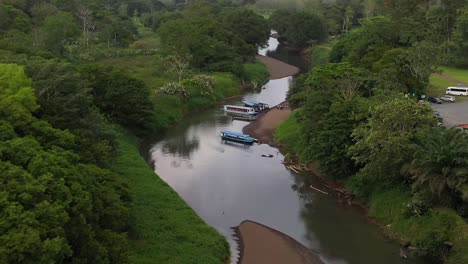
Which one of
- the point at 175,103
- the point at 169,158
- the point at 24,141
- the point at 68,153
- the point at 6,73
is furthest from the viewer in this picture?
the point at 175,103

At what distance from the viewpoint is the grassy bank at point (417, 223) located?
107ft

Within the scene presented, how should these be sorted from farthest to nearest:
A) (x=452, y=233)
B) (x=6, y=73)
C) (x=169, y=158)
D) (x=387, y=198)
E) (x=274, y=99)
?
(x=274, y=99) → (x=169, y=158) → (x=387, y=198) → (x=452, y=233) → (x=6, y=73)

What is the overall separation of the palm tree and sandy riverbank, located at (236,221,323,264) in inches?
370

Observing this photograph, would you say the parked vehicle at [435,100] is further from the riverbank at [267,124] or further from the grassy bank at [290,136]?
the riverbank at [267,124]

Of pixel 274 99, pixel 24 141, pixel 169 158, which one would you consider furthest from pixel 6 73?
pixel 274 99

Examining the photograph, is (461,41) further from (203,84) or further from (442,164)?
(442,164)

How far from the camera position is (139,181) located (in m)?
41.9

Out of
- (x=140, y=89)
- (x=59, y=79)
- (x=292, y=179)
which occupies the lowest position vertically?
(x=292, y=179)

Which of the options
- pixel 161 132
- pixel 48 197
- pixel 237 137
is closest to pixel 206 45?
pixel 161 132

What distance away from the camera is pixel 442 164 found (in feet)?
113

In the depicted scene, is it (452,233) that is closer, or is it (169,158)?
(452,233)

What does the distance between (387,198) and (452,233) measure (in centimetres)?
677

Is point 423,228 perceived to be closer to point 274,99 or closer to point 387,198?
point 387,198

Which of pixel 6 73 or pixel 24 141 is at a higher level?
pixel 6 73
